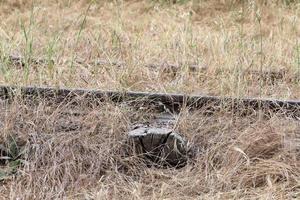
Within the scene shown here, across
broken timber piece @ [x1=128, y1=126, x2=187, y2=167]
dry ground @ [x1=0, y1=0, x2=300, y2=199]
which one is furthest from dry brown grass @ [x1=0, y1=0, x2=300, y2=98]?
broken timber piece @ [x1=128, y1=126, x2=187, y2=167]

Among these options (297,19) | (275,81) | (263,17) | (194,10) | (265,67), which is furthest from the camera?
(194,10)

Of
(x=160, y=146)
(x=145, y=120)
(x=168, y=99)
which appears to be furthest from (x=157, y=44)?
(x=160, y=146)

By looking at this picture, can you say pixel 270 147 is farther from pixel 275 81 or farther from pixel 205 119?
pixel 275 81

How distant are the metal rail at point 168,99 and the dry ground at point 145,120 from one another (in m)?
0.08

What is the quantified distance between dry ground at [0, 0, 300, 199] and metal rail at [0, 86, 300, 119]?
0.27 feet

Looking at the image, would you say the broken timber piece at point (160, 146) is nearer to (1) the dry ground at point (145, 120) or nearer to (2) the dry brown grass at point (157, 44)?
(1) the dry ground at point (145, 120)

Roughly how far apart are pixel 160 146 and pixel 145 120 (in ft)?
1.11

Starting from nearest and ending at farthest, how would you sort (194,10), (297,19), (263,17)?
1. (297,19)
2. (263,17)
3. (194,10)

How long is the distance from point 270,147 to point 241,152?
20 cm

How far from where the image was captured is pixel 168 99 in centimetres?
358

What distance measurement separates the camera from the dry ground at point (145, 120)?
293cm

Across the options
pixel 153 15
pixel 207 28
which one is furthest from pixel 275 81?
pixel 153 15

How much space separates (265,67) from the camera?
451 centimetres

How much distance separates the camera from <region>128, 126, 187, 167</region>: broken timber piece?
10.3 feet
